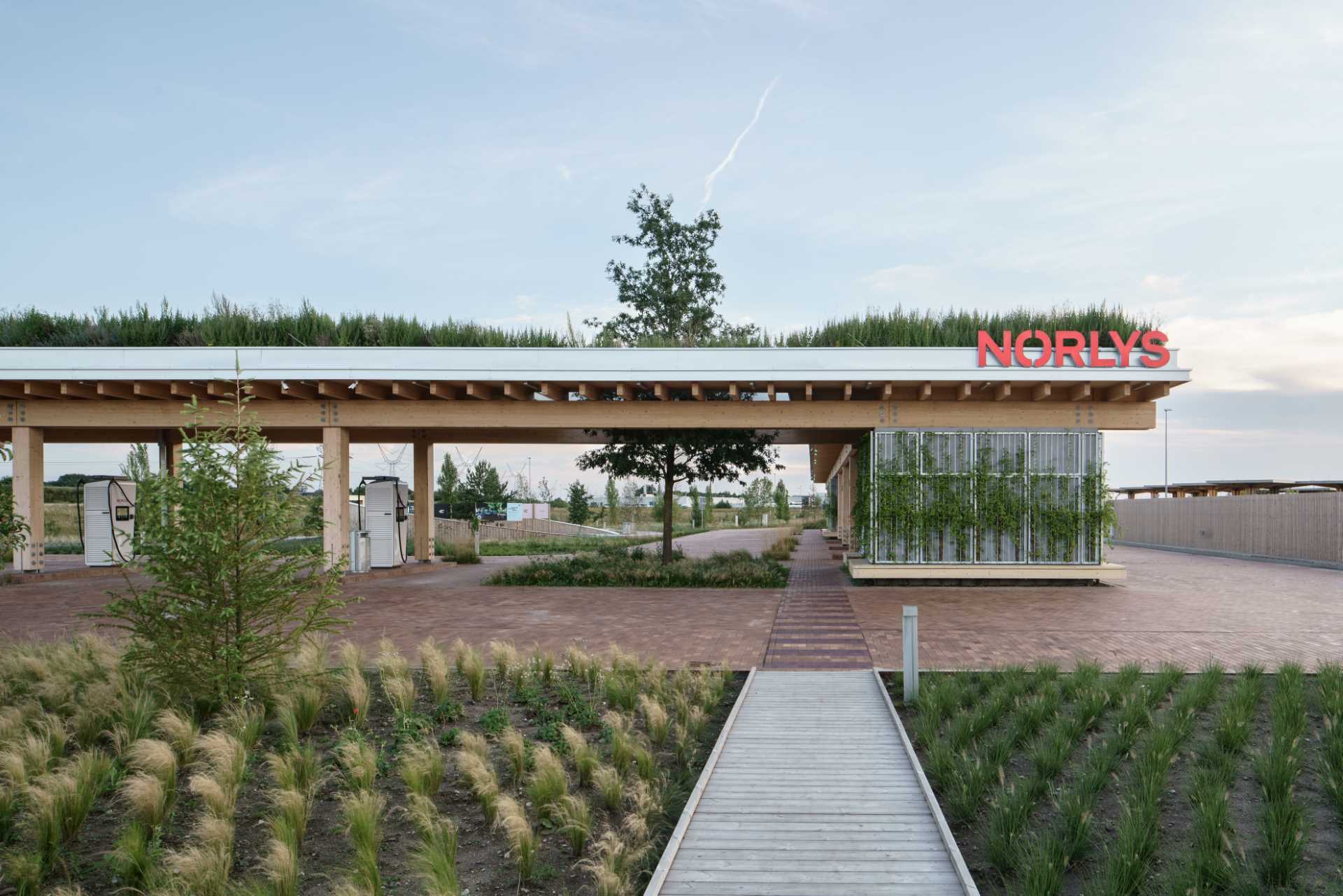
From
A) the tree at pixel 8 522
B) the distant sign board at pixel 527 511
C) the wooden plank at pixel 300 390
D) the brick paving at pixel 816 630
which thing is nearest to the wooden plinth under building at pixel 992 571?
the brick paving at pixel 816 630

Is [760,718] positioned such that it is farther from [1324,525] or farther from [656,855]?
[1324,525]

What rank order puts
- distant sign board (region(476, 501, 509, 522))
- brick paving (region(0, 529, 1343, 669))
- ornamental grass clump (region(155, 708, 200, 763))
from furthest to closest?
distant sign board (region(476, 501, 509, 522)) < brick paving (region(0, 529, 1343, 669)) < ornamental grass clump (region(155, 708, 200, 763))

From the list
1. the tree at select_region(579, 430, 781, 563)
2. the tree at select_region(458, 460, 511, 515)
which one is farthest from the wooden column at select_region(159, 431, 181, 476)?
the tree at select_region(458, 460, 511, 515)

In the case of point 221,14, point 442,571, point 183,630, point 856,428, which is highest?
point 221,14

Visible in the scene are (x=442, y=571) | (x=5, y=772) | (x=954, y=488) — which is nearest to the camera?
(x=5, y=772)

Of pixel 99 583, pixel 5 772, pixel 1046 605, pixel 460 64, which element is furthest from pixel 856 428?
pixel 99 583

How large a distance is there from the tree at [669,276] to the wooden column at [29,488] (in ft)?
62.9

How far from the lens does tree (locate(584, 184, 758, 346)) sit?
33.0 meters

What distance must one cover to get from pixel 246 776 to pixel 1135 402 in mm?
16710

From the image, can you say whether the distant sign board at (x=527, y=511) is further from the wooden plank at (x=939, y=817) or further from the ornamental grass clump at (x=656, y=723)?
the wooden plank at (x=939, y=817)

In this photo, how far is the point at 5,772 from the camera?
542cm

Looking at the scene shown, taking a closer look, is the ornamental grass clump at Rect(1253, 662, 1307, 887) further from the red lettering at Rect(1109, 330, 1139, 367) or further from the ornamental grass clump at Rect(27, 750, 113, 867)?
the red lettering at Rect(1109, 330, 1139, 367)

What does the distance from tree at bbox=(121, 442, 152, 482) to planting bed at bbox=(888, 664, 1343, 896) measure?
6.50m

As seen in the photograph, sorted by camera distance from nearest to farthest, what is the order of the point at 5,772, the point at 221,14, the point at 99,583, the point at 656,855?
the point at 656,855, the point at 5,772, the point at 221,14, the point at 99,583
